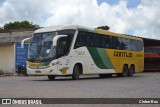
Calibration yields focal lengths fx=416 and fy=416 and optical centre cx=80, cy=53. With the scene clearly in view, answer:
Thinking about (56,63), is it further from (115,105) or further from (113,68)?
(115,105)

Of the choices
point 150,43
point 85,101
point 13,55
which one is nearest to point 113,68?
point 13,55

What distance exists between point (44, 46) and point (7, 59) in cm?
1872

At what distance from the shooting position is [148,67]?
48062mm

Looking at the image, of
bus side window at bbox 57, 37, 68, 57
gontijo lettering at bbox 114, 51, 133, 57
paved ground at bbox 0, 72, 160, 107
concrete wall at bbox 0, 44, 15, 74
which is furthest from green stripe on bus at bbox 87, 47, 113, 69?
concrete wall at bbox 0, 44, 15, 74

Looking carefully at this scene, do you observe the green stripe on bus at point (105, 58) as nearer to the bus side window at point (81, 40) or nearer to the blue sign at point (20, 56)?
the bus side window at point (81, 40)

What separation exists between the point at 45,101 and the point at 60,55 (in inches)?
455

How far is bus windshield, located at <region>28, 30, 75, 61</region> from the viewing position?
23.8 metres

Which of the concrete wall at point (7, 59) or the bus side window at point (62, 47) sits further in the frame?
the concrete wall at point (7, 59)

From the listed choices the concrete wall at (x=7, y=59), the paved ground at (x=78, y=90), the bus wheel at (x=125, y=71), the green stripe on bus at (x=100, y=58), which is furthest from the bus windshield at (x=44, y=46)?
the concrete wall at (x=7, y=59)

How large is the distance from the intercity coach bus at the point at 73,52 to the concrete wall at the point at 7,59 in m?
14.2

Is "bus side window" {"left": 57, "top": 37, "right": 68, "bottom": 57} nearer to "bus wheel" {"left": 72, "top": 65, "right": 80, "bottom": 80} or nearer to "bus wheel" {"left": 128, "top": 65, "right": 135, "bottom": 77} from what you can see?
"bus wheel" {"left": 72, "top": 65, "right": 80, "bottom": 80}

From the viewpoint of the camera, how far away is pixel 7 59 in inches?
1657

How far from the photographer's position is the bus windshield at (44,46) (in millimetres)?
23814

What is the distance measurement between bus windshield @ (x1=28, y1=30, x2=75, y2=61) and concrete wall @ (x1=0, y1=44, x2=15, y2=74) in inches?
660
